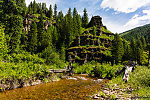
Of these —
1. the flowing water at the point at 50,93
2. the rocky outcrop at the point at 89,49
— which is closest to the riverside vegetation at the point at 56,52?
the rocky outcrop at the point at 89,49

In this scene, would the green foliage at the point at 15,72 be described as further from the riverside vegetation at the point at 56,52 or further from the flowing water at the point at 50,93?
the flowing water at the point at 50,93

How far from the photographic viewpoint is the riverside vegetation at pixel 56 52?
12.0 metres

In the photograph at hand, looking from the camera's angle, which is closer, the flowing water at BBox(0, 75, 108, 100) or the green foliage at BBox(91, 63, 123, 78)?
the flowing water at BBox(0, 75, 108, 100)

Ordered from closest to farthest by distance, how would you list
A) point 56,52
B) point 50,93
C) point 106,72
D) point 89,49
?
point 50,93 < point 106,72 < point 56,52 < point 89,49

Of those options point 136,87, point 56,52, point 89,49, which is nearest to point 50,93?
point 136,87

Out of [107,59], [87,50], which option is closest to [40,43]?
[87,50]

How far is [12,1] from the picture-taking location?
2242cm

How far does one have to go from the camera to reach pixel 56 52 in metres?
42.4

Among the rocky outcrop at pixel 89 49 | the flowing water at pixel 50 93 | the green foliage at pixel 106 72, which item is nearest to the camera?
the flowing water at pixel 50 93

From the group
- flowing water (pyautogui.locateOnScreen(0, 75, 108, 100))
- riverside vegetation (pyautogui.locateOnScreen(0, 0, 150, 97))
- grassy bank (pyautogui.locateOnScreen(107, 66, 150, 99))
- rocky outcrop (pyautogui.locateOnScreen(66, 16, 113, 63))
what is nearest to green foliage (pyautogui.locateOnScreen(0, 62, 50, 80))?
riverside vegetation (pyautogui.locateOnScreen(0, 0, 150, 97))

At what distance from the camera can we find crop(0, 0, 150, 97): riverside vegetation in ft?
39.5

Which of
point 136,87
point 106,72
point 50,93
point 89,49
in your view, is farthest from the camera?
point 89,49

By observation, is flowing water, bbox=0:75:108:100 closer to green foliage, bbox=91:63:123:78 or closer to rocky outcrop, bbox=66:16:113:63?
green foliage, bbox=91:63:123:78

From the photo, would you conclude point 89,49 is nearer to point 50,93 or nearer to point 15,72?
point 15,72
